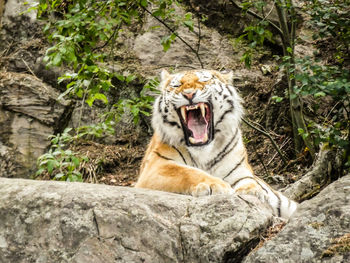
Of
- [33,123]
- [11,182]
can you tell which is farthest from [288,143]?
[11,182]

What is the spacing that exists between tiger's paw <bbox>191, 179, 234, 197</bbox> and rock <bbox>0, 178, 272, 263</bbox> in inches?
14.1

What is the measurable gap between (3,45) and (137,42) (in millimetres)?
2355

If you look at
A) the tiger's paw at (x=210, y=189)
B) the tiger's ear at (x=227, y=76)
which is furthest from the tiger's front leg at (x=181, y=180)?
the tiger's ear at (x=227, y=76)

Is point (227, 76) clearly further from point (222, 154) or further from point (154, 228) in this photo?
point (154, 228)

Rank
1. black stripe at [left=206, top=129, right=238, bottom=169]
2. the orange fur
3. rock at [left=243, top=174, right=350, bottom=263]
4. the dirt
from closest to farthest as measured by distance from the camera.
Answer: rock at [left=243, top=174, right=350, bottom=263] → the orange fur → black stripe at [left=206, top=129, right=238, bottom=169] → the dirt

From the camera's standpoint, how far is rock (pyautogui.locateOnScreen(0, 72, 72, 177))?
724 cm

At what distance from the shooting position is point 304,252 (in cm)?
236

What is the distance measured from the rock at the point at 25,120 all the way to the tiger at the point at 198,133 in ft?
12.0

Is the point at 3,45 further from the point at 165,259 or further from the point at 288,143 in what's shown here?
the point at 165,259

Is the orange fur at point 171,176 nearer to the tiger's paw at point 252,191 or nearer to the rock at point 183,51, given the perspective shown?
the tiger's paw at point 252,191

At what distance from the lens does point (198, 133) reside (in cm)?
392

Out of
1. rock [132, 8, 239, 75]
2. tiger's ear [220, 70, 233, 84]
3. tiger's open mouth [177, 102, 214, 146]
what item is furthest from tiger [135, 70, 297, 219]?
rock [132, 8, 239, 75]

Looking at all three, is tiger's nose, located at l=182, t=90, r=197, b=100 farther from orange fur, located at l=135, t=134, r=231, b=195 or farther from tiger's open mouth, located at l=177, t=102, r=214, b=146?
orange fur, located at l=135, t=134, r=231, b=195

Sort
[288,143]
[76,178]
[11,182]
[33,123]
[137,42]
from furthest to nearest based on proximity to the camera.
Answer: [137,42], [33,123], [288,143], [76,178], [11,182]
